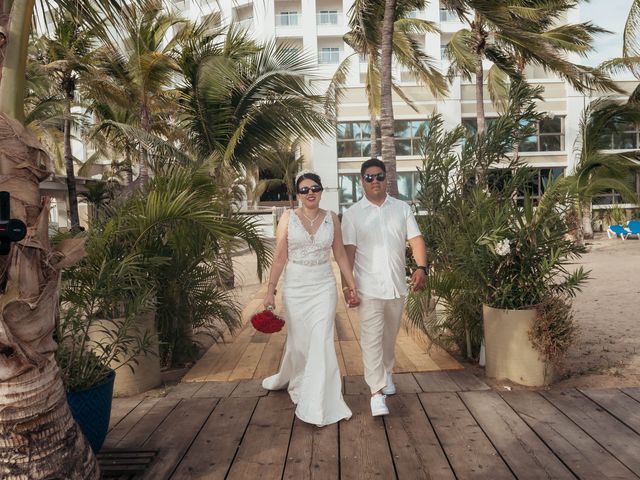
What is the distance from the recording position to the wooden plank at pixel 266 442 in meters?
2.97

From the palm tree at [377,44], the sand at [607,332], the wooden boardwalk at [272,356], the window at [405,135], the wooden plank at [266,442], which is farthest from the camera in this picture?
the window at [405,135]

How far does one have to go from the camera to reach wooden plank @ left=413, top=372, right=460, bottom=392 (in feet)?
14.1

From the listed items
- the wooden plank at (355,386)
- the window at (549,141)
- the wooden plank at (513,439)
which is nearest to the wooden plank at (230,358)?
the wooden plank at (355,386)

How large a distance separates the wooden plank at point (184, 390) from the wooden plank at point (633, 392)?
3.43 meters

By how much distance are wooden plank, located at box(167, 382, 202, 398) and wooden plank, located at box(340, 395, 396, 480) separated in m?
1.41

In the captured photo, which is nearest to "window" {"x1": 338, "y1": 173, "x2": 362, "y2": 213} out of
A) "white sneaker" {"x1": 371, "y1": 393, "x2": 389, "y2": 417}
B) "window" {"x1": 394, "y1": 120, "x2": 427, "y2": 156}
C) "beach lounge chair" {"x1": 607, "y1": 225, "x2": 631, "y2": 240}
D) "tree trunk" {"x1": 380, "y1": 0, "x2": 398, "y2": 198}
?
"window" {"x1": 394, "y1": 120, "x2": 427, "y2": 156}

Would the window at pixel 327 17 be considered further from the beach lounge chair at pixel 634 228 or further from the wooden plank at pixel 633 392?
the wooden plank at pixel 633 392

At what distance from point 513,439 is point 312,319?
152 centimetres

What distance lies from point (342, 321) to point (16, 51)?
5801 millimetres

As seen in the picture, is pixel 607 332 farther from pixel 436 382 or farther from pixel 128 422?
pixel 128 422

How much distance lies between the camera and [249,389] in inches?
176

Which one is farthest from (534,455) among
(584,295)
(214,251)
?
(584,295)

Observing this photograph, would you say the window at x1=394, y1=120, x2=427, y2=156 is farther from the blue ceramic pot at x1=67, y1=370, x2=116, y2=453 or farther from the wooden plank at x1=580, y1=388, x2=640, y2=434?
the blue ceramic pot at x1=67, y1=370, x2=116, y2=453

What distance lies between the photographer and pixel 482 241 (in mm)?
4234
